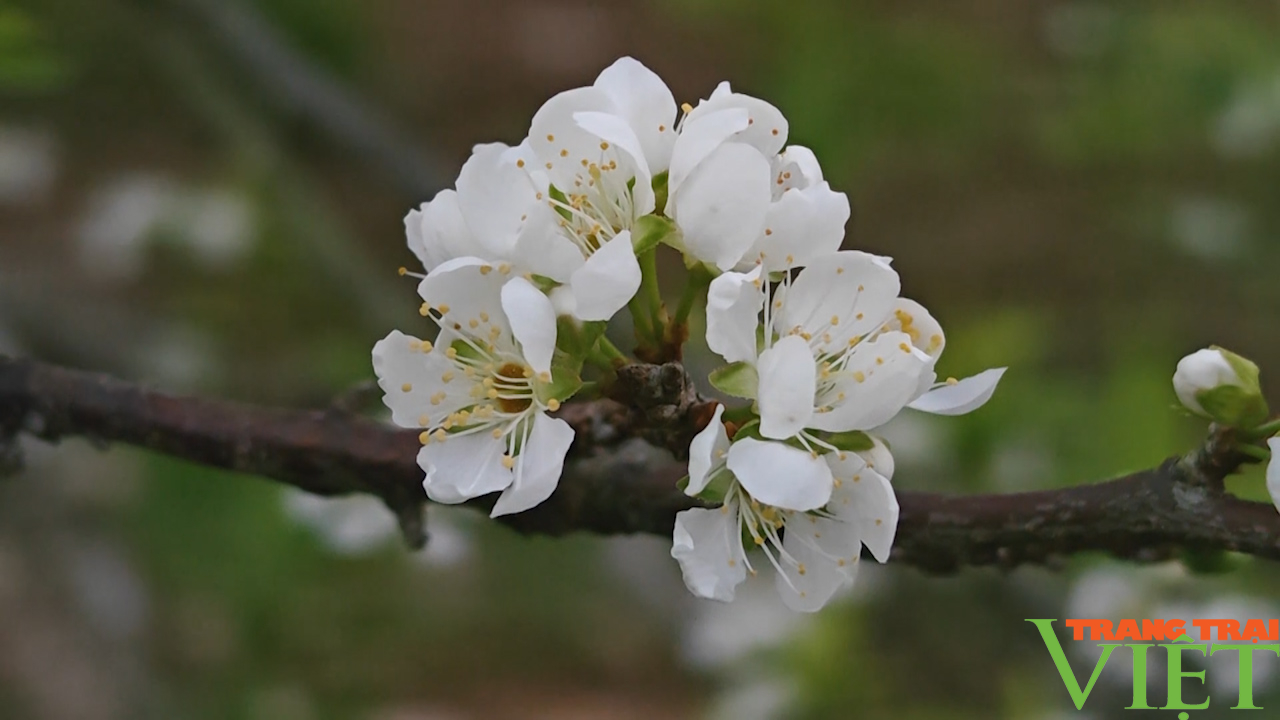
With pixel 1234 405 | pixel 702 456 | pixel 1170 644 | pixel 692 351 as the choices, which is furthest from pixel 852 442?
pixel 692 351

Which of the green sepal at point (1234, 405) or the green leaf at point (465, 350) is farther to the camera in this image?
the green leaf at point (465, 350)

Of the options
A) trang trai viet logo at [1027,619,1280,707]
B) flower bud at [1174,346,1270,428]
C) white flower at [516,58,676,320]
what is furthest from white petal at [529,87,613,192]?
trang trai viet logo at [1027,619,1280,707]

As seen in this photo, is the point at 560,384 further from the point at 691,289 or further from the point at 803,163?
the point at 803,163

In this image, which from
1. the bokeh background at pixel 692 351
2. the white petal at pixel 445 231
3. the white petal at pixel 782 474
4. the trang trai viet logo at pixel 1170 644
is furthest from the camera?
the bokeh background at pixel 692 351

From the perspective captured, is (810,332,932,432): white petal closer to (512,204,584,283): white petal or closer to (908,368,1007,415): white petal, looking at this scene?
(908,368,1007,415): white petal

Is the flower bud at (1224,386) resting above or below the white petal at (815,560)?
above

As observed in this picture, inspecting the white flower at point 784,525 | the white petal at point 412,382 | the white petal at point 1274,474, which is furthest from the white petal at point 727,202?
the white petal at point 1274,474

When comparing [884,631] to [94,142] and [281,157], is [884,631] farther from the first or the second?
[94,142]

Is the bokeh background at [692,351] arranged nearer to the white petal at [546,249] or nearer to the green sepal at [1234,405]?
the green sepal at [1234,405]

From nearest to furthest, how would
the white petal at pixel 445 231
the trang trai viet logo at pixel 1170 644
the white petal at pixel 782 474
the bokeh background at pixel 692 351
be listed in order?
1. the white petal at pixel 782 474
2. the white petal at pixel 445 231
3. the trang trai viet logo at pixel 1170 644
4. the bokeh background at pixel 692 351
